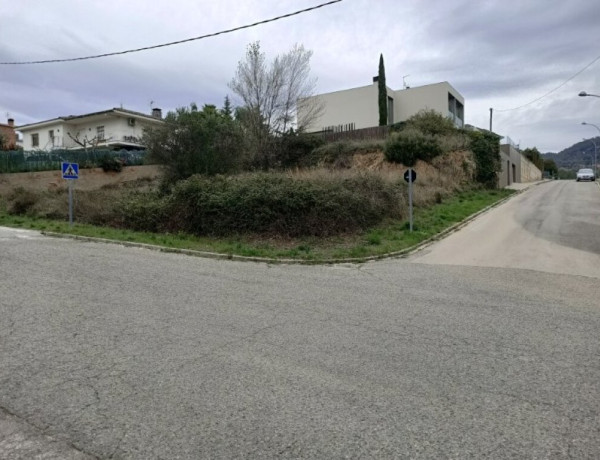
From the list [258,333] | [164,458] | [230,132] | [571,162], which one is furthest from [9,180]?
[571,162]

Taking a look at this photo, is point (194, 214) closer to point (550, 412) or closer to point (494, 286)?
point (494, 286)

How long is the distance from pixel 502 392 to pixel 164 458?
2.92m

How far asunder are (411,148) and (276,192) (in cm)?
1533

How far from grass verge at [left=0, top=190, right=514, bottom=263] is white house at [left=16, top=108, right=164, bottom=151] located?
2913cm

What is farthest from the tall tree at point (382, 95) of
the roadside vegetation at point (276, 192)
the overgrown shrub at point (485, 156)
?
the overgrown shrub at point (485, 156)

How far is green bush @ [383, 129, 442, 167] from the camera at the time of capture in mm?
27094

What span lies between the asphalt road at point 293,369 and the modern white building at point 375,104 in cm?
3548

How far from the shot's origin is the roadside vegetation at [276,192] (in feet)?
45.9

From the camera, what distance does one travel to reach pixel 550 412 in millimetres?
3605

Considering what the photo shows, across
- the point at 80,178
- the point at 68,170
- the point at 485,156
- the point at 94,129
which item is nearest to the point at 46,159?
the point at 80,178

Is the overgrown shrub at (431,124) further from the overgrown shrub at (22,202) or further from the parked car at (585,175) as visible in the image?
the parked car at (585,175)

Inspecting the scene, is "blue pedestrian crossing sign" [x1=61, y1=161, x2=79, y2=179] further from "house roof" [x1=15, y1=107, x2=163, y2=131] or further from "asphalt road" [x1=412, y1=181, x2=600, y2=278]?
"house roof" [x1=15, y1=107, x2=163, y2=131]

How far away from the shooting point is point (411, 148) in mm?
27188

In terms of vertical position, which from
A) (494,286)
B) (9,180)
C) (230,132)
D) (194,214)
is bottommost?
(494,286)
